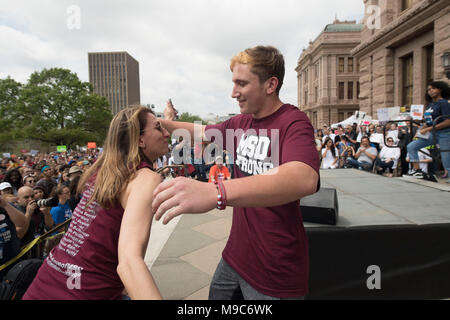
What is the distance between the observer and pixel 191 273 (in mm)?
3762

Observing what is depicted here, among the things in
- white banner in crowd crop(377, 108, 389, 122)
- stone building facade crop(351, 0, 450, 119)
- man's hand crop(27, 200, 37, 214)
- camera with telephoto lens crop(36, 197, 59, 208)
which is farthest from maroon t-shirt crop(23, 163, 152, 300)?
stone building facade crop(351, 0, 450, 119)

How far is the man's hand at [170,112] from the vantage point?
2.28 meters

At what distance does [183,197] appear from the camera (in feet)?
2.66

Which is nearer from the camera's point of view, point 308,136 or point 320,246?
point 308,136

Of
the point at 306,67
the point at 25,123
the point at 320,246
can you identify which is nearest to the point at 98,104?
the point at 25,123

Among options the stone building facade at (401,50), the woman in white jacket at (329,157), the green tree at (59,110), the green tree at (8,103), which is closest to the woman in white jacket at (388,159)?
the woman in white jacket at (329,157)

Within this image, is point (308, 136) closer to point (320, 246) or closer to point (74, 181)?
point (320, 246)

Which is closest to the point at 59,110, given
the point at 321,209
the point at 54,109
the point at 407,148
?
the point at 54,109

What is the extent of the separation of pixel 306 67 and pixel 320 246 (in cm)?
5504

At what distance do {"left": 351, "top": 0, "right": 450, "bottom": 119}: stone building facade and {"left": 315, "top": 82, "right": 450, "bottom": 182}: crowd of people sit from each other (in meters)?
2.51

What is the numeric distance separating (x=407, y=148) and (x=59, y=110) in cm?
4470

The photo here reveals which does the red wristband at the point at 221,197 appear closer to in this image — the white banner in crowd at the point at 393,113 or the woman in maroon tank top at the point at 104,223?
the woman in maroon tank top at the point at 104,223

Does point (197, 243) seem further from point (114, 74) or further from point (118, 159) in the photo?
point (114, 74)
